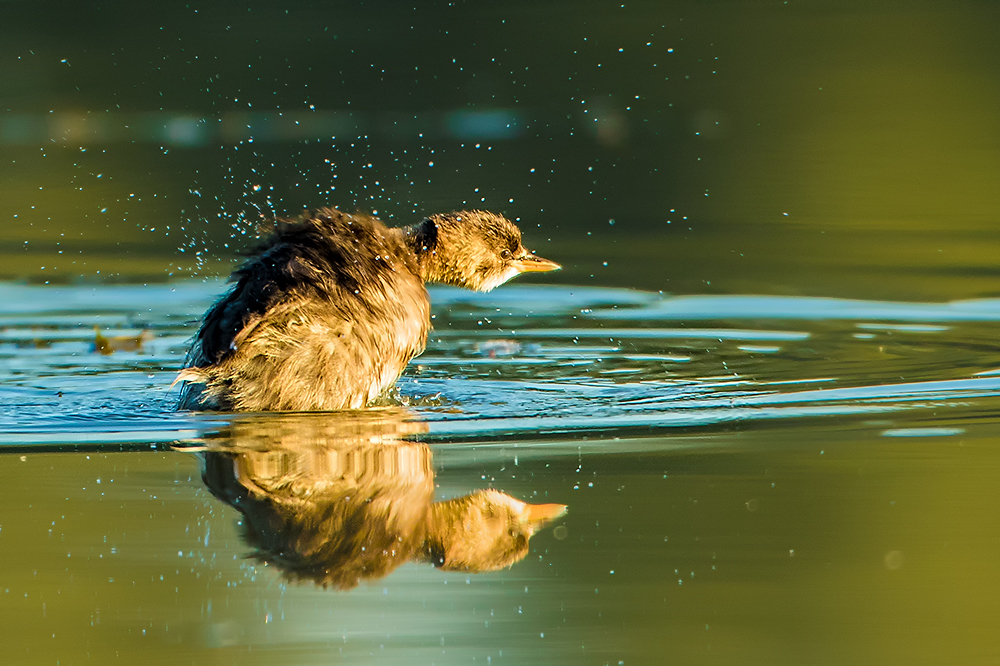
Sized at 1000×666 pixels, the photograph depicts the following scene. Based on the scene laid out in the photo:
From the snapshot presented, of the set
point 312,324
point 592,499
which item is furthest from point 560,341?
point 592,499

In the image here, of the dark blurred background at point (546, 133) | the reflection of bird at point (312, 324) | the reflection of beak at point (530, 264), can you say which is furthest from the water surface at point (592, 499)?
the dark blurred background at point (546, 133)

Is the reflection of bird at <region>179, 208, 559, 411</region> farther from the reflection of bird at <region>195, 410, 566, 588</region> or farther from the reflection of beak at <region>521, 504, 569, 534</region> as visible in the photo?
the reflection of beak at <region>521, 504, 569, 534</region>

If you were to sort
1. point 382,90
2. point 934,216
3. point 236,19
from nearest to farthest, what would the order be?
point 934,216, point 382,90, point 236,19

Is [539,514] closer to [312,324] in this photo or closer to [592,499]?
[592,499]

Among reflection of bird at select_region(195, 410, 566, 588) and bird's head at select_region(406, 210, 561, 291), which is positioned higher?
bird's head at select_region(406, 210, 561, 291)

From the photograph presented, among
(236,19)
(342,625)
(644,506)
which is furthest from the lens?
(236,19)

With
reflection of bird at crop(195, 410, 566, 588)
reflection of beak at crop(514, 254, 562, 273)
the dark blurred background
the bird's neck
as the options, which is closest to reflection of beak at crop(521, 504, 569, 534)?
reflection of bird at crop(195, 410, 566, 588)

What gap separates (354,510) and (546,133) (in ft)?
39.8

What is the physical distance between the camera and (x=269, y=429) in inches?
277

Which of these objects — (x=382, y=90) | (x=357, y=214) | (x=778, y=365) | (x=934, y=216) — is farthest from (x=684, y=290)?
(x=382, y=90)

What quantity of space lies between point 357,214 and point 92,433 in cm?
199

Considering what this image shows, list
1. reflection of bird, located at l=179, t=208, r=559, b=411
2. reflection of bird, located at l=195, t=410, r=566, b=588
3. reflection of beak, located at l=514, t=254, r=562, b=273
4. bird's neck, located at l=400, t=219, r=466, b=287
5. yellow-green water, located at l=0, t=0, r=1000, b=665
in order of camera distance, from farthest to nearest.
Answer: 1. reflection of beak, located at l=514, t=254, r=562, b=273
2. bird's neck, located at l=400, t=219, r=466, b=287
3. reflection of bird, located at l=179, t=208, r=559, b=411
4. reflection of bird, located at l=195, t=410, r=566, b=588
5. yellow-green water, located at l=0, t=0, r=1000, b=665

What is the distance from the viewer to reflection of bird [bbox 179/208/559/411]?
7.26 m

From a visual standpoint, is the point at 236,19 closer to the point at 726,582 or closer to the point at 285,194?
the point at 285,194
